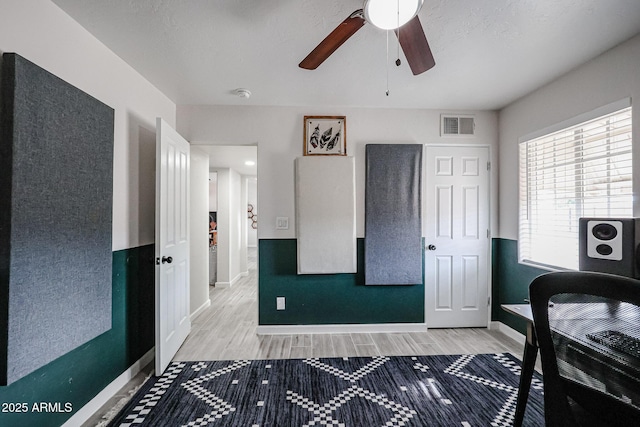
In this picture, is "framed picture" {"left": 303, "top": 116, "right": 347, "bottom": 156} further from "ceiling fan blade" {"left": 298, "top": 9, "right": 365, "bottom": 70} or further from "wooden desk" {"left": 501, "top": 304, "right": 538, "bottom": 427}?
"wooden desk" {"left": 501, "top": 304, "right": 538, "bottom": 427}

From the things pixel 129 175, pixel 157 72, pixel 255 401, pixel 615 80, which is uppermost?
pixel 157 72

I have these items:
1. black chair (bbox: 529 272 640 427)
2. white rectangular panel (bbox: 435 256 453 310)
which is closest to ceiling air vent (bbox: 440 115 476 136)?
white rectangular panel (bbox: 435 256 453 310)

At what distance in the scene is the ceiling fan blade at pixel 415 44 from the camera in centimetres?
129

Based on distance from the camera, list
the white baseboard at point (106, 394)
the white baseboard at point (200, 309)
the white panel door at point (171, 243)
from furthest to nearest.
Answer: the white baseboard at point (200, 309), the white panel door at point (171, 243), the white baseboard at point (106, 394)

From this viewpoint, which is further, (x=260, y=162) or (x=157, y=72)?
(x=260, y=162)

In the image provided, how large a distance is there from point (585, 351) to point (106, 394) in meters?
2.65

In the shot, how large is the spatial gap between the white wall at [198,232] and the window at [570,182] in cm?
370

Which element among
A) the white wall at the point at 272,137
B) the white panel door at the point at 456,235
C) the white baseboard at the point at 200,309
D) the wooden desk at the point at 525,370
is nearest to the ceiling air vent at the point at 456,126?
the white panel door at the point at 456,235

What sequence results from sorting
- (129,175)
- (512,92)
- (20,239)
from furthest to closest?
(512,92) → (129,175) → (20,239)

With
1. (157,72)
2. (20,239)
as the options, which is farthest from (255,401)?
(157,72)

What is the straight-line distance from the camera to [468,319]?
122 inches

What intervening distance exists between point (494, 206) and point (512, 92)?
A: 1.18 metres

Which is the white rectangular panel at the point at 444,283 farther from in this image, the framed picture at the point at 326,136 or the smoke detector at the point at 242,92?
the smoke detector at the point at 242,92

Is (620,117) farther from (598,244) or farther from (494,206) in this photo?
(494,206)
